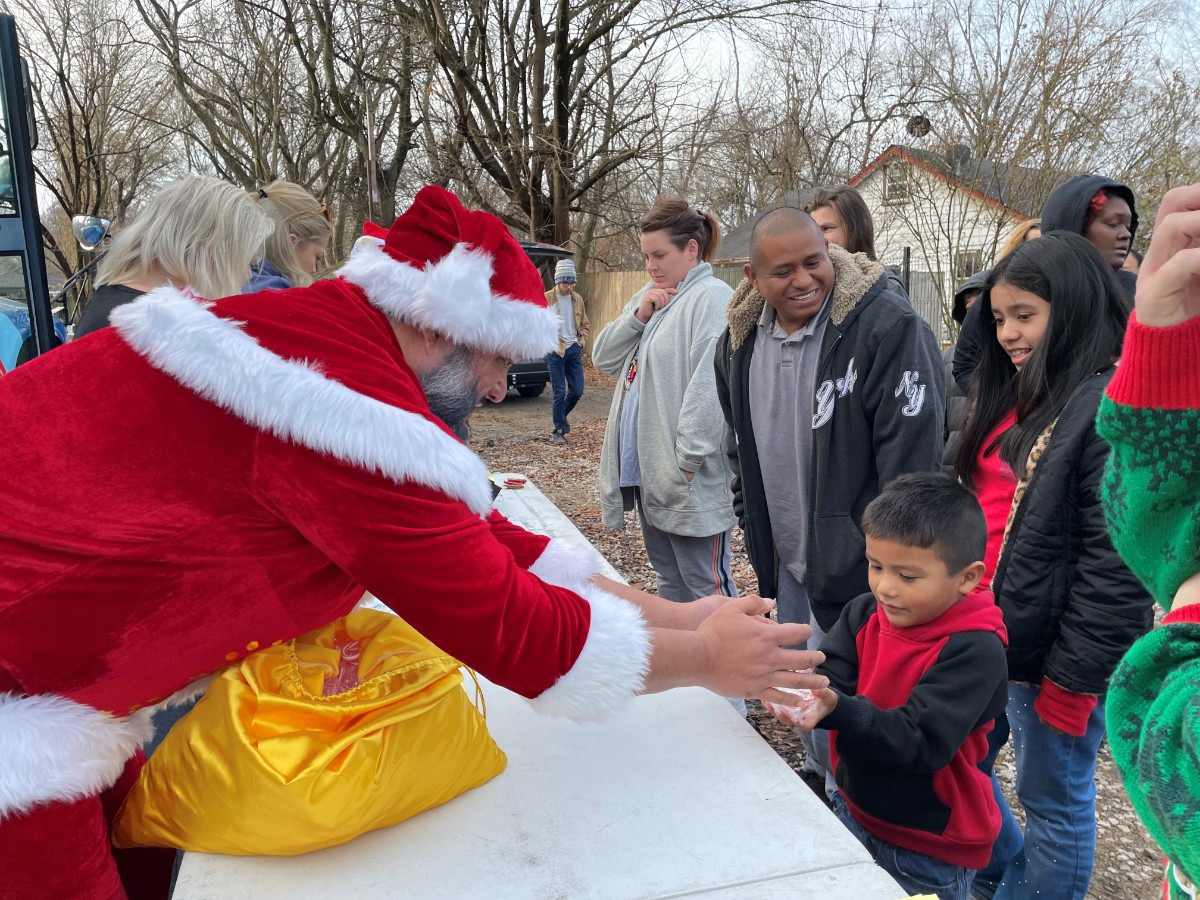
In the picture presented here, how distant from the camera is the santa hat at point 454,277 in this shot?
169 cm

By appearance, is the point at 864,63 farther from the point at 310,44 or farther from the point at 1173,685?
the point at 1173,685

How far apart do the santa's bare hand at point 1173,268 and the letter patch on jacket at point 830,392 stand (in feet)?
6.47

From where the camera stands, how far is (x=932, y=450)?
2.79 meters

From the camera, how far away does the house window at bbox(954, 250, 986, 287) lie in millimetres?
10578

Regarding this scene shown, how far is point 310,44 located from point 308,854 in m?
20.2

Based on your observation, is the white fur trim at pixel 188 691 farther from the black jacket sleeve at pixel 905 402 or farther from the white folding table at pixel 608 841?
the black jacket sleeve at pixel 905 402

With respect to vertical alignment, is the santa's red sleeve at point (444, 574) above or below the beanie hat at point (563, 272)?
below

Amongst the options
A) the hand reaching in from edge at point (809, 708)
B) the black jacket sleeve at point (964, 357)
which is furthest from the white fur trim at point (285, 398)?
the black jacket sleeve at point (964, 357)

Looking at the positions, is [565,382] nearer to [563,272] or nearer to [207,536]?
[563,272]

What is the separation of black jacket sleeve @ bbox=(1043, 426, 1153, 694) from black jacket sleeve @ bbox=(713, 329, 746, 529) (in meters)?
1.32

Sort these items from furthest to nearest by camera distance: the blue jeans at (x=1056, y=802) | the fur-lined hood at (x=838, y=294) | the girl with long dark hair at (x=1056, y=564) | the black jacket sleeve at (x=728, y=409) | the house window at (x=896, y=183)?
the house window at (x=896, y=183)
the black jacket sleeve at (x=728, y=409)
the fur-lined hood at (x=838, y=294)
the blue jeans at (x=1056, y=802)
the girl with long dark hair at (x=1056, y=564)

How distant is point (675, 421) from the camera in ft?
12.2

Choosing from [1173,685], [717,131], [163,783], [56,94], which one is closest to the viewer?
[1173,685]

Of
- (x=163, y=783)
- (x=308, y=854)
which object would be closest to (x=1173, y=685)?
(x=308, y=854)
